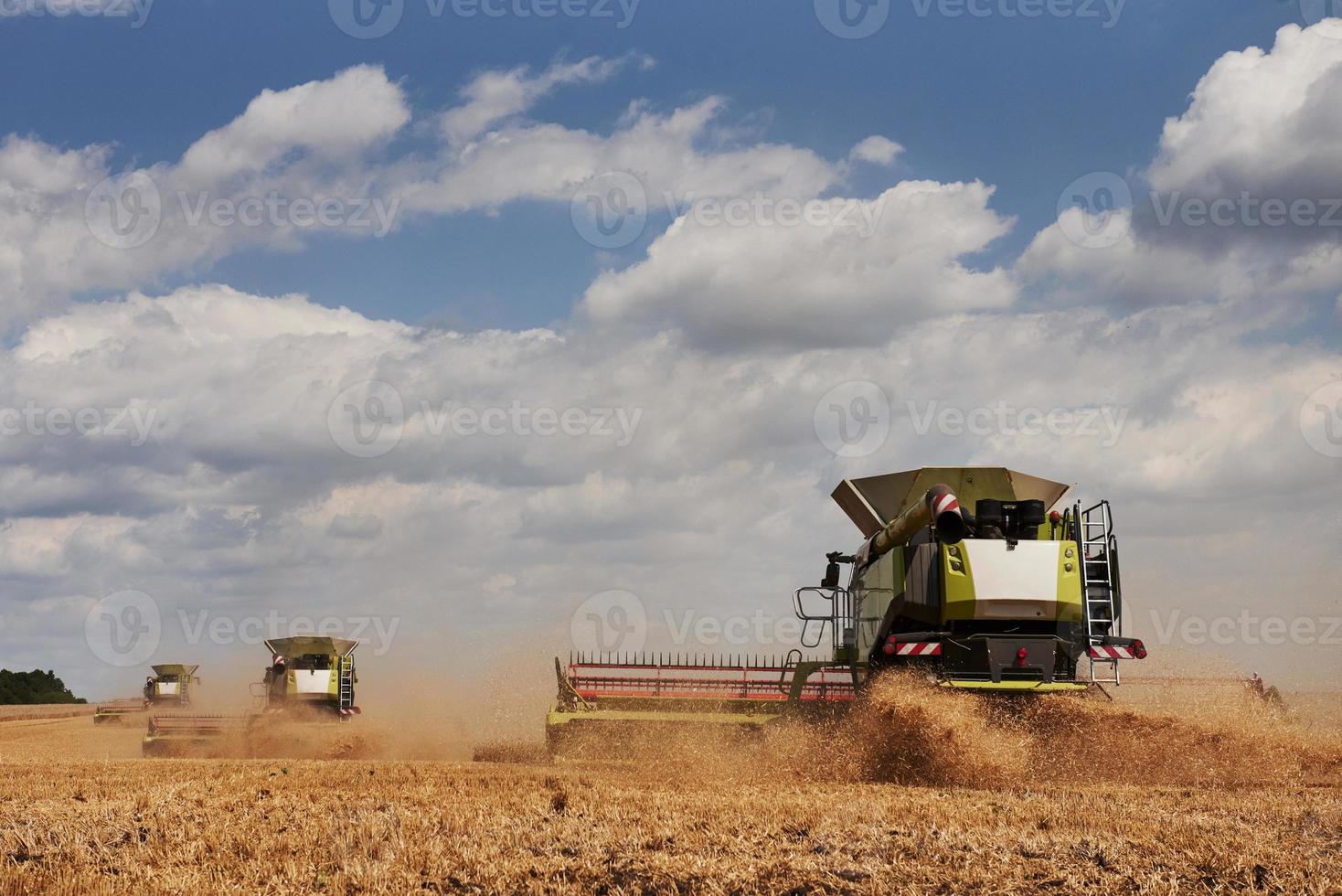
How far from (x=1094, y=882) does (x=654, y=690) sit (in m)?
11.1

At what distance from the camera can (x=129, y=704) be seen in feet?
131

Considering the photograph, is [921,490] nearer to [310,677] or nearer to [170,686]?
[310,677]

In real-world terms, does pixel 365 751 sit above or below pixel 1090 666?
below

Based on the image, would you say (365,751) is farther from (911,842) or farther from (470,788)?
(911,842)

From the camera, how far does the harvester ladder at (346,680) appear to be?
80.7 feet

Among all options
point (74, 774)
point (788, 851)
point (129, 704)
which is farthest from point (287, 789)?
point (129, 704)

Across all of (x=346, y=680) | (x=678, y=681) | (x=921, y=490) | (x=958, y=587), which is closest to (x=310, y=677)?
(x=346, y=680)

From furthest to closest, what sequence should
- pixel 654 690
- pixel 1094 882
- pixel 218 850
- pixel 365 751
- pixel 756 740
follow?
pixel 365 751 → pixel 654 690 → pixel 756 740 → pixel 218 850 → pixel 1094 882

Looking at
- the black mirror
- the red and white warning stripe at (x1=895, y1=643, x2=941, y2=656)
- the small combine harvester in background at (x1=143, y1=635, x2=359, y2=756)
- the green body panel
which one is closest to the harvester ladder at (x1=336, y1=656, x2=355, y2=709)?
the small combine harvester in background at (x1=143, y1=635, x2=359, y2=756)

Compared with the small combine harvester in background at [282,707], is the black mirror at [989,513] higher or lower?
higher

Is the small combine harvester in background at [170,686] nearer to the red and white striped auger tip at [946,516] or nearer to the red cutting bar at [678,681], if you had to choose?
the red cutting bar at [678,681]

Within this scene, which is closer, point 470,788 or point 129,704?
point 470,788

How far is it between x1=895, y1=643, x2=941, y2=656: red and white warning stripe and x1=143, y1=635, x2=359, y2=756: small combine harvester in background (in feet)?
46.0

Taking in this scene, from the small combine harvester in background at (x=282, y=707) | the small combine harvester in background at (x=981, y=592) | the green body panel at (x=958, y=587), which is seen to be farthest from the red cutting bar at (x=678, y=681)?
the small combine harvester in background at (x=282, y=707)
